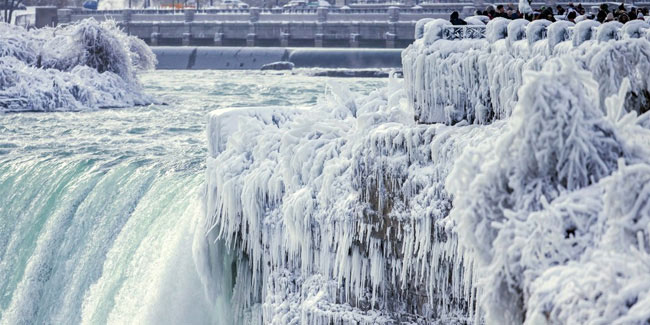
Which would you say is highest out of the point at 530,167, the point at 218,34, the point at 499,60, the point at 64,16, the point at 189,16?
the point at 499,60

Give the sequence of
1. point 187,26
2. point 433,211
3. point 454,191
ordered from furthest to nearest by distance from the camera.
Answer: point 187,26
point 433,211
point 454,191

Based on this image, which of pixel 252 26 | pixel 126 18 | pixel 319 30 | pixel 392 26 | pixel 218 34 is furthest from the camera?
pixel 126 18

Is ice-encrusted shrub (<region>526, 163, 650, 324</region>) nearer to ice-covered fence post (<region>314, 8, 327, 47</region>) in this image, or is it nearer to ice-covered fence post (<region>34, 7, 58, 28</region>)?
ice-covered fence post (<region>314, 8, 327, 47</region>)

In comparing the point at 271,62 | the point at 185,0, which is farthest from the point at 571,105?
the point at 185,0

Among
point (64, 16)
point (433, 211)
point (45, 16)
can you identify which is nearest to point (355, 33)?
point (64, 16)

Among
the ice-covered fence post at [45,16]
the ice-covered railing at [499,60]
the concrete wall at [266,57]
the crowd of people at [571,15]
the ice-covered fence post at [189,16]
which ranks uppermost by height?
the crowd of people at [571,15]

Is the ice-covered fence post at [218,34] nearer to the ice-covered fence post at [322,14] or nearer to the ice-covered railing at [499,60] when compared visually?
the ice-covered fence post at [322,14]

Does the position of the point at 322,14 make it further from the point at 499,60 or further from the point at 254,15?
the point at 499,60

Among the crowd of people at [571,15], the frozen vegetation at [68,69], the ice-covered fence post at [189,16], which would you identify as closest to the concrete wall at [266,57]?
the ice-covered fence post at [189,16]
